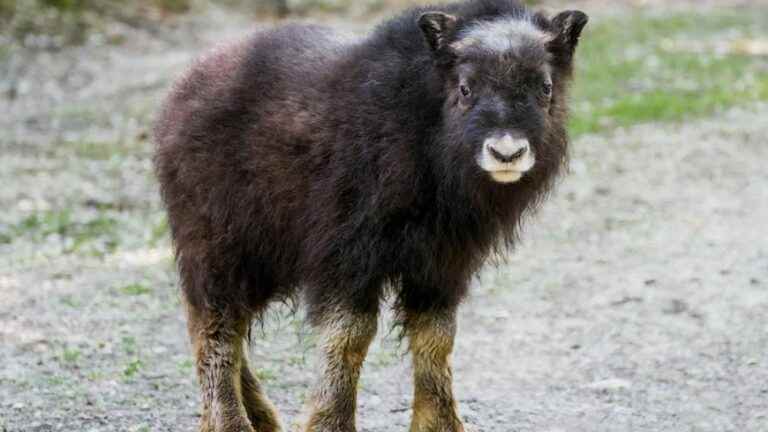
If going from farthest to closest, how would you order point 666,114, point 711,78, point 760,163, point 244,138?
1. point 711,78
2. point 666,114
3. point 760,163
4. point 244,138

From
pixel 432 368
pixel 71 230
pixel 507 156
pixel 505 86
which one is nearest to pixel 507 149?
pixel 507 156

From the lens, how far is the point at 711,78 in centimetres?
1891

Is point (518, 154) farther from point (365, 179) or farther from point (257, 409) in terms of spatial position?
point (257, 409)

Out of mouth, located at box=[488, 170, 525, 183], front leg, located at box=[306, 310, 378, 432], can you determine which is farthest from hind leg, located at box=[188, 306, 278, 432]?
mouth, located at box=[488, 170, 525, 183]

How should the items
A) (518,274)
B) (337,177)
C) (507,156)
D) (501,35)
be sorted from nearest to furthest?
(507,156)
(501,35)
(337,177)
(518,274)

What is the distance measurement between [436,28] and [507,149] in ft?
2.88

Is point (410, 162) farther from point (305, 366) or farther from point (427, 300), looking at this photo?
point (305, 366)

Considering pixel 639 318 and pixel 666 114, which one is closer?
pixel 639 318

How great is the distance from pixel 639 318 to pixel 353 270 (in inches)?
154

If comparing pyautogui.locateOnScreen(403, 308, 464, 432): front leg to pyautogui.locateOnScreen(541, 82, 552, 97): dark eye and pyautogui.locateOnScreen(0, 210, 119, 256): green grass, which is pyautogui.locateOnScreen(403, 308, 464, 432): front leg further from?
pyautogui.locateOnScreen(0, 210, 119, 256): green grass

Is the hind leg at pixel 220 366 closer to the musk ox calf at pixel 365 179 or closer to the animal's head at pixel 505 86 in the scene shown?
the musk ox calf at pixel 365 179

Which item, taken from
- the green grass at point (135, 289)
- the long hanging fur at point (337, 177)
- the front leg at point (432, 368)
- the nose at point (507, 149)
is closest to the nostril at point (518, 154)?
the nose at point (507, 149)

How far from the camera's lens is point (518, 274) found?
1101cm

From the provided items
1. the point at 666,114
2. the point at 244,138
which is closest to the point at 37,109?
the point at 666,114
